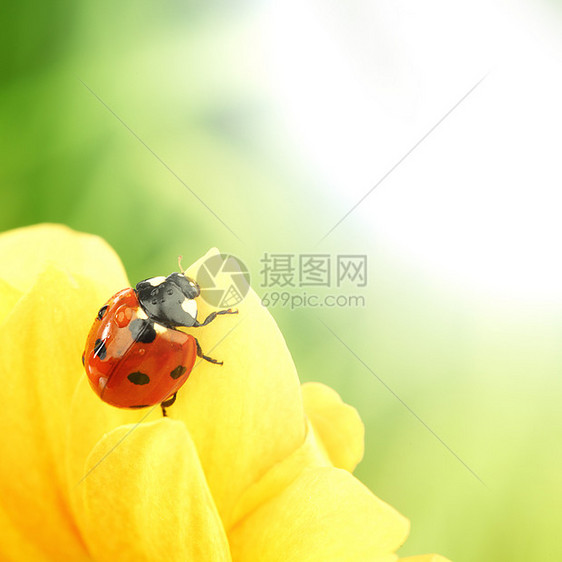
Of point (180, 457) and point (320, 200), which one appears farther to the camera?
point (320, 200)

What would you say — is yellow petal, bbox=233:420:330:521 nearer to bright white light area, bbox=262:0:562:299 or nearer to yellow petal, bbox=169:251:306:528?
yellow petal, bbox=169:251:306:528

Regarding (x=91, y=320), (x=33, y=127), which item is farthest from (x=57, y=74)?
(x=91, y=320)

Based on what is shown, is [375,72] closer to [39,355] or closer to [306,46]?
[306,46]

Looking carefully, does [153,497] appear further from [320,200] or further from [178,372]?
[320,200]

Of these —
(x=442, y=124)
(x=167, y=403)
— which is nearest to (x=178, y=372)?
(x=167, y=403)

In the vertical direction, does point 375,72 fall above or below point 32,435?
above
